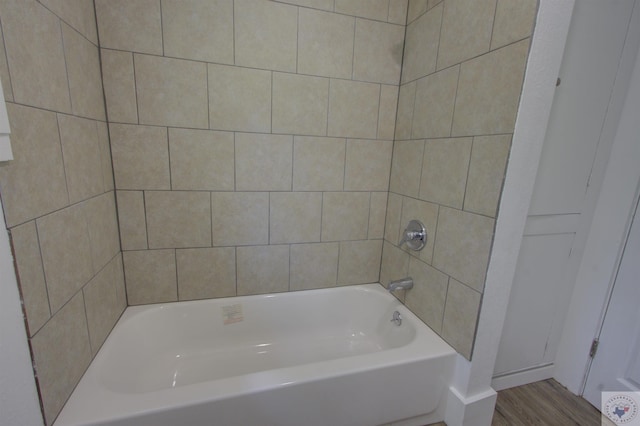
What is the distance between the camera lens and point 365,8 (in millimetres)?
1511

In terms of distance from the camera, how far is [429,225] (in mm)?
1417

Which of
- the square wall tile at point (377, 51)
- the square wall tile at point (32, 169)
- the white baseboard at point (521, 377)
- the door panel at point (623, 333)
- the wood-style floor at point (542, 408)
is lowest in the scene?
the wood-style floor at point (542, 408)

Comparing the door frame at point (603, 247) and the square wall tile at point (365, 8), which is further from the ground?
the square wall tile at point (365, 8)

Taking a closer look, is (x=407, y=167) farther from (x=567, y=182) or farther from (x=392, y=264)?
(x=567, y=182)

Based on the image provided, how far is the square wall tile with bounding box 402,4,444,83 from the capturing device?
1.35 m

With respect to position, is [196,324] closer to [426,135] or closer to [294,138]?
[294,138]

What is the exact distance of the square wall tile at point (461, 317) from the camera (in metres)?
1.17

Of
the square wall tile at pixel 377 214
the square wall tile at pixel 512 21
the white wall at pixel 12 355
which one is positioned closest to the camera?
the white wall at pixel 12 355

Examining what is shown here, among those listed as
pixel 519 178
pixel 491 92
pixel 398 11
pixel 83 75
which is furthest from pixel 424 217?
pixel 83 75

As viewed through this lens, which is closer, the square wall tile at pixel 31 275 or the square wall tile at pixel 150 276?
the square wall tile at pixel 31 275

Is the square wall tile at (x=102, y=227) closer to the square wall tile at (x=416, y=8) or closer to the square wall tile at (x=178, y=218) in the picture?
the square wall tile at (x=178, y=218)

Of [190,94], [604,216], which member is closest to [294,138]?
[190,94]

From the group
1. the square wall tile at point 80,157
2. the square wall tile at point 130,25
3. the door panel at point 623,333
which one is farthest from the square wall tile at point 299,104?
the door panel at point 623,333

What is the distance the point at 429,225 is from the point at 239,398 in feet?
3.66
